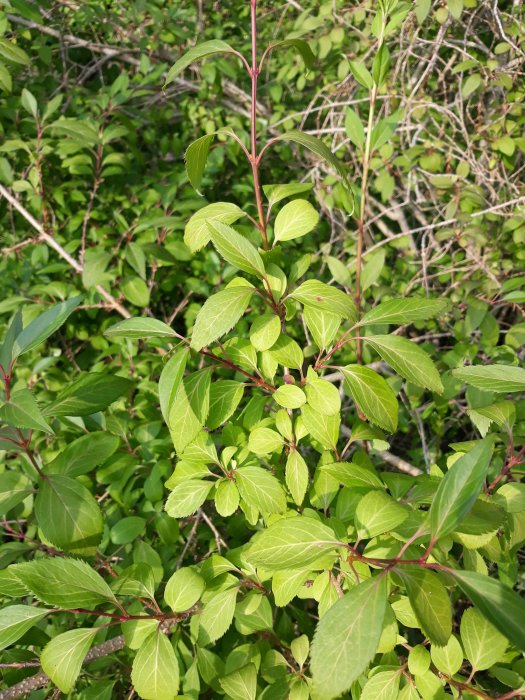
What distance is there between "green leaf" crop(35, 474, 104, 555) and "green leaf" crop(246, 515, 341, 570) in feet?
1.15

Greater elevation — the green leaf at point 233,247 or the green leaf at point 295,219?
the green leaf at point 233,247

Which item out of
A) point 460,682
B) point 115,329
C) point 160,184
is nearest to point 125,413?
point 115,329

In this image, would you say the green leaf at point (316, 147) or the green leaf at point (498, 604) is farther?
the green leaf at point (316, 147)

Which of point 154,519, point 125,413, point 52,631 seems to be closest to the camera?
point 52,631

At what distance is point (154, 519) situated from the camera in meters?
1.48

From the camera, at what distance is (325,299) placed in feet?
2.87

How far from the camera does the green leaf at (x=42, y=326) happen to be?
0.99 meters

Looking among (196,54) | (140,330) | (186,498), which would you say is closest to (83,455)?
(186,498)

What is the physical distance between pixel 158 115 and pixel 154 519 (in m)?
2.44

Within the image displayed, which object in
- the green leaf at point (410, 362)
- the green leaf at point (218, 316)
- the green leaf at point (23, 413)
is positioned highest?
the green leaf at point (218, 316)

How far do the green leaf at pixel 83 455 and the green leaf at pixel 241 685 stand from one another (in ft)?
1.65

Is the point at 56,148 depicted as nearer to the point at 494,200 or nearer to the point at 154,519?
the point at 154,519

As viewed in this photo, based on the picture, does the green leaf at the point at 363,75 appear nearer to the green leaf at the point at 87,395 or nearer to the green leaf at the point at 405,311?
the green leaf at the point at 405,311

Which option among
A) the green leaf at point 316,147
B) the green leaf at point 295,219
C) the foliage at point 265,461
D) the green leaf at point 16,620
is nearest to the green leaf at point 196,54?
the foliage at point 265,461
